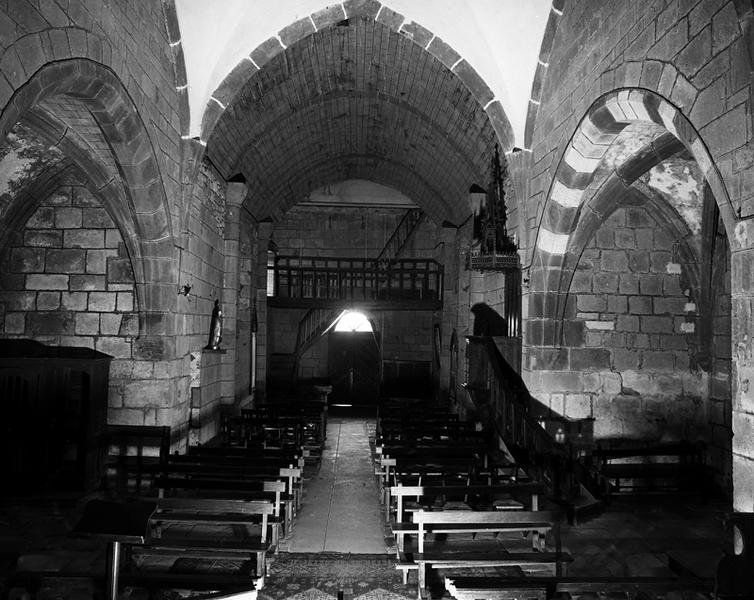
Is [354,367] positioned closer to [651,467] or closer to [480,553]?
[651,467]

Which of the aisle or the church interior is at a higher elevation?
the church interior

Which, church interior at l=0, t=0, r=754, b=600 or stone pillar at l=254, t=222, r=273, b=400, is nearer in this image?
church interior at l=0, t=0, r=754, b=600

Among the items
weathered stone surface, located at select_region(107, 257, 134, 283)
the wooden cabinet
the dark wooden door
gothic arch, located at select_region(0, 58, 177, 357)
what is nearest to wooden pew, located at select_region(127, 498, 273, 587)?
the wooden cabinet

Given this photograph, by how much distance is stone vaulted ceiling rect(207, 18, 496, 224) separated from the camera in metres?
7.68

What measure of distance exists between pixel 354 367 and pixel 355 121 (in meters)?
7.88

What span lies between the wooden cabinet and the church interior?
0.09 feet

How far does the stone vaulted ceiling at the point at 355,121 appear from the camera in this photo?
7684 millimetres

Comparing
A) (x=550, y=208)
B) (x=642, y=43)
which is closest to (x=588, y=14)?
(x=642, y=43)

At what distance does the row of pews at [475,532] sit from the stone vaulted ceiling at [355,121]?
4120 mm

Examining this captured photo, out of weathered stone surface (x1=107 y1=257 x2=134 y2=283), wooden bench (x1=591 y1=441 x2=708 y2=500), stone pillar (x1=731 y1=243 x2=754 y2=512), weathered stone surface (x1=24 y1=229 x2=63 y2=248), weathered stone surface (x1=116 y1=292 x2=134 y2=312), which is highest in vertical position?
weathered stone surface (x1=24 y1=229 x2=63 y2=248)

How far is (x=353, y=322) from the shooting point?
16500mm

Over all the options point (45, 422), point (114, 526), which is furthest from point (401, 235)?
point (114, 526)

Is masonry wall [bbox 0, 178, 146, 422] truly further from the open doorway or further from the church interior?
the open doorway

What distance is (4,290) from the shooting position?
657 centimetres
